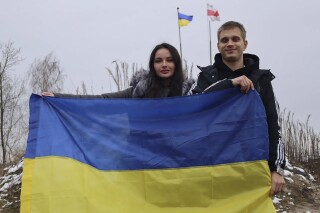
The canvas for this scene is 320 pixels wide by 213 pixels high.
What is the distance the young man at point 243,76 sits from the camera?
312 cm

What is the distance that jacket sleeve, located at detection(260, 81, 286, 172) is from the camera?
3.12 meters

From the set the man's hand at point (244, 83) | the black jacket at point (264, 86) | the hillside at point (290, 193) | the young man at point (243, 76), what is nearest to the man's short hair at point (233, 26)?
the young man at point (243, 76)

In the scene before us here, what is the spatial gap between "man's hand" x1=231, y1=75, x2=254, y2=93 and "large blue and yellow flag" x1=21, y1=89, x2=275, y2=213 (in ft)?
0.23

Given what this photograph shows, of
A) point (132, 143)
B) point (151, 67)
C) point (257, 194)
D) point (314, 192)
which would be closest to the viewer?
point (257, 194)

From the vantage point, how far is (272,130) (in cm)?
314

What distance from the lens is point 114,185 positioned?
129 inches

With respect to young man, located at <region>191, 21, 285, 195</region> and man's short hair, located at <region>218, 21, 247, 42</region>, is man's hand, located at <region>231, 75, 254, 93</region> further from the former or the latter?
man's short hair, located at <region>218, 21, 247, 42</region>

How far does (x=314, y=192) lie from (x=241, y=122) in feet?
24.5

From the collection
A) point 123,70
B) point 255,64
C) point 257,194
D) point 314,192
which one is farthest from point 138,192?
point 314,192

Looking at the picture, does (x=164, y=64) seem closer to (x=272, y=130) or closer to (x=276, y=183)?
(x=272, y=130)

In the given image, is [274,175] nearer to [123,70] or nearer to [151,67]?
[151,67]

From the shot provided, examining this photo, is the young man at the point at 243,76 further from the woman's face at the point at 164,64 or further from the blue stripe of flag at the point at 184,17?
the blue stripe of flag at the point at 184,17

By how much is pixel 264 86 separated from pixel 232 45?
403 millimetres

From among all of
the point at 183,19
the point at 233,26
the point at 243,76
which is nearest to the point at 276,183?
the point at 243,76
